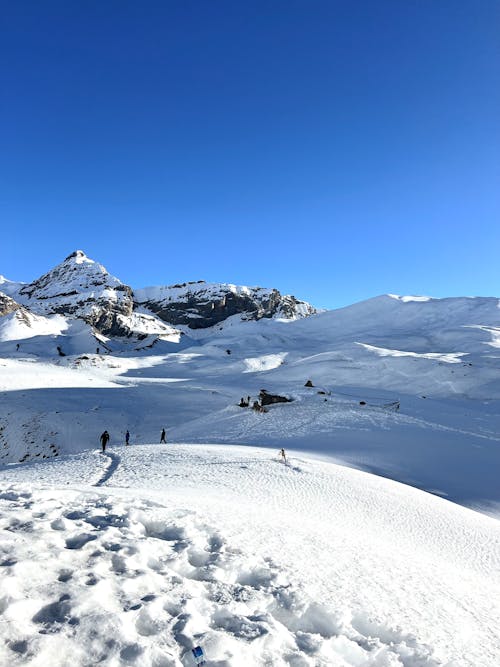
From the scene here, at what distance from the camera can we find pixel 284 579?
586 centimetres

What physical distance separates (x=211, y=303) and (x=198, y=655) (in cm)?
17535

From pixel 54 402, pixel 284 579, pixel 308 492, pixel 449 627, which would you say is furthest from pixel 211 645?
pixel 54 402

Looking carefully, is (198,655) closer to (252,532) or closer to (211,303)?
(252,532)

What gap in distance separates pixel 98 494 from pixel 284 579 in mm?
5030

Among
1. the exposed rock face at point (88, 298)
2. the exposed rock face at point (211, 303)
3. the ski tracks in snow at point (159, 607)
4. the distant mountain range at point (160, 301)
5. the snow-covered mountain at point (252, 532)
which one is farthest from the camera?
the exposed rock face at point (211, 303)

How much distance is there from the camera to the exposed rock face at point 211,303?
172500 mm

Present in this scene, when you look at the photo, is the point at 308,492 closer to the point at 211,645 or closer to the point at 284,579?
the point at 284,579

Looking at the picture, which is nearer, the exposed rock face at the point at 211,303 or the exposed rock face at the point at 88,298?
the exposed rock face at the point at 88,298

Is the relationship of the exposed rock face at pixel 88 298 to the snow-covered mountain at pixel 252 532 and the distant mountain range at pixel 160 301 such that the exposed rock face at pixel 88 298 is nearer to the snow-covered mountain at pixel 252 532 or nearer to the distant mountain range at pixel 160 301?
the distant mountain range at pixel 160 301

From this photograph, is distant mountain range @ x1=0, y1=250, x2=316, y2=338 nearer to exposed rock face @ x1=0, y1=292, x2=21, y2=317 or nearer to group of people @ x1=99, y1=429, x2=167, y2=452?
exposed rock face @ x1=0, y1=292, x2=21, y2=317

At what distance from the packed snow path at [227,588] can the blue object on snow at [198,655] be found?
0.08 m

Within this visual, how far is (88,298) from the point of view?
155000 mm

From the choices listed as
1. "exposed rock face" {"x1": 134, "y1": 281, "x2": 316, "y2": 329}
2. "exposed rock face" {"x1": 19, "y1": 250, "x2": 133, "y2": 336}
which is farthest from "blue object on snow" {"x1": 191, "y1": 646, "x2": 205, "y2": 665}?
"exposed rock face" {"x1": 134, "y1": 281, "x2": 316, "y2": 329}

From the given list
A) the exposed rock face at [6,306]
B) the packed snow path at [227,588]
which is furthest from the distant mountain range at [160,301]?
the packed snow path at [227,588]
